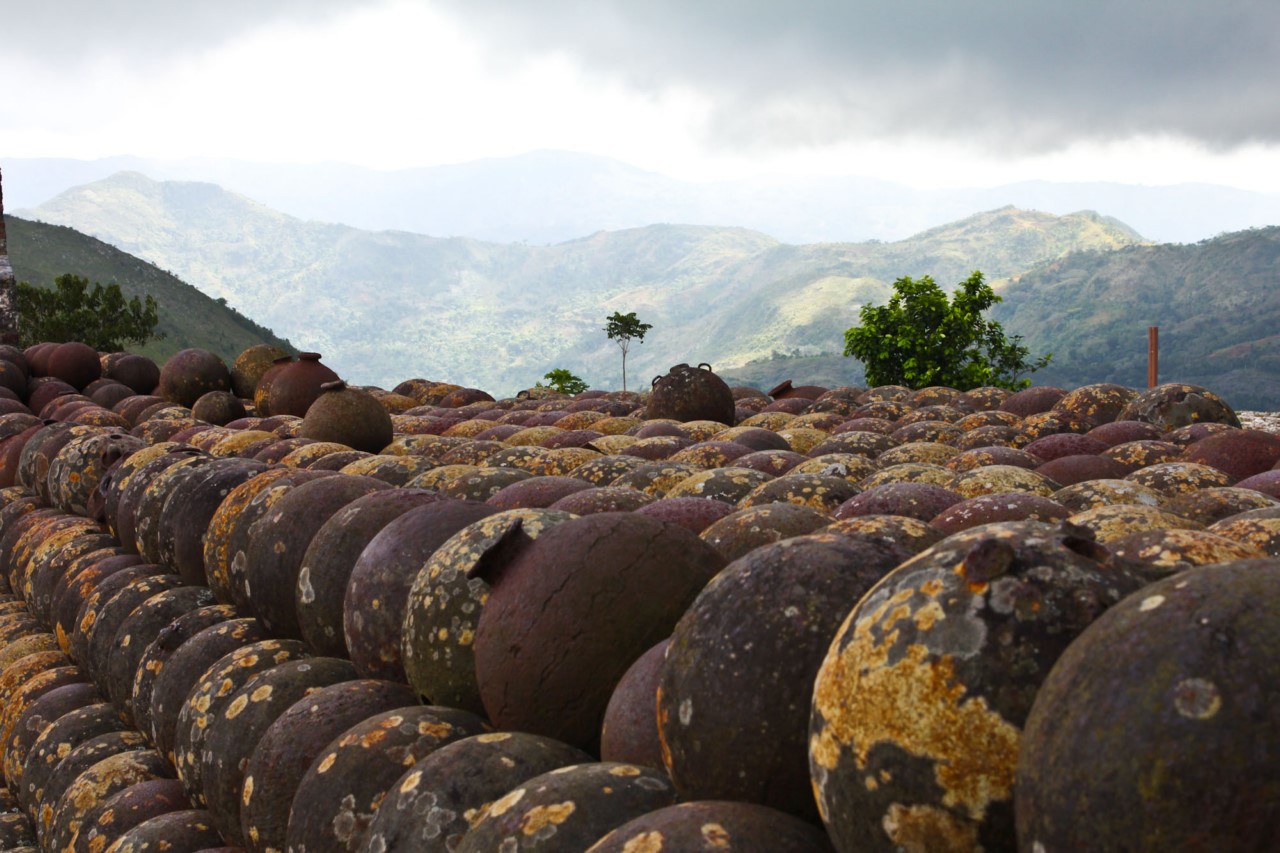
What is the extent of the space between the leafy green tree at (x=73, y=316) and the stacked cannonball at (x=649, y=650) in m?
35.0

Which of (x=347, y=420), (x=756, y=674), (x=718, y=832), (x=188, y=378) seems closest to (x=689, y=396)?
(x=347, y=420)

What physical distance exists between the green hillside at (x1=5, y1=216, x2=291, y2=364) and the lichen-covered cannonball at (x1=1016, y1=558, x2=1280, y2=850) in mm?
71741

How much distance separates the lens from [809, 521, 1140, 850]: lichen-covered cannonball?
249 centimetres

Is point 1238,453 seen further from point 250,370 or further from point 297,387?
point 250,370

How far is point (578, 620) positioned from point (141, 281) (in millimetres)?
85469

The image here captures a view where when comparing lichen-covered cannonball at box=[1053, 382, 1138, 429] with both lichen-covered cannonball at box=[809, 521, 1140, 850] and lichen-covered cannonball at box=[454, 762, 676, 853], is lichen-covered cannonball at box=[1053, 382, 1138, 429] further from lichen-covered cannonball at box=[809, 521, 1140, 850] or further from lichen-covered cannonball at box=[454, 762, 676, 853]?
lichen-covered cannonball at box=[809, 521, 1140, 850]

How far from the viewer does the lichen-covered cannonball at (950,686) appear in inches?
98.1

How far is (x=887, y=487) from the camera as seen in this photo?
694 centimetres

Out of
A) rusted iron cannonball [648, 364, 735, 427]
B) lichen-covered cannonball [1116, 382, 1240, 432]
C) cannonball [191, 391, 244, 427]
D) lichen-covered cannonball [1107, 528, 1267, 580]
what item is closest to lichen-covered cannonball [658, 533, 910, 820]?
lichen-covered cannonball [1107, 528, 1267, 580]

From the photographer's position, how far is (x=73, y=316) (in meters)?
43.5

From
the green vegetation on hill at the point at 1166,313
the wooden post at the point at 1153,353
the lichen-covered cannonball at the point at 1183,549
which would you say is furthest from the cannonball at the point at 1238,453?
the green vegetation on hill at the point at 1166,313

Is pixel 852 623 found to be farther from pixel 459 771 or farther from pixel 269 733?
pixel 269 733

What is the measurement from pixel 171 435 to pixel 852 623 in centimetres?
1314

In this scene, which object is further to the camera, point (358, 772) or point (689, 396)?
point (689, 396)
